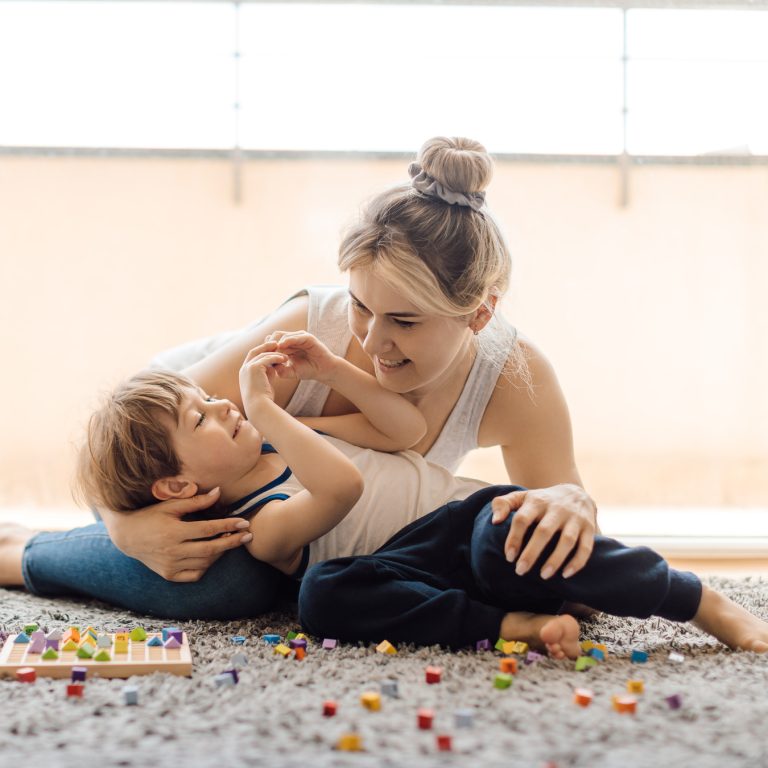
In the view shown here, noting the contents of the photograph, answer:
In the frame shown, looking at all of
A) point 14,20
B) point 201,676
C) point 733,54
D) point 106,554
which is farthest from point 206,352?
point 733,54

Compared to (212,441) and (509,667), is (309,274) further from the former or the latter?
(509,667)

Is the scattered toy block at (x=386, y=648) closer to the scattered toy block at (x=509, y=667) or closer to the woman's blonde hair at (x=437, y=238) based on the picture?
the scattered toy block at (x=509, y=667)

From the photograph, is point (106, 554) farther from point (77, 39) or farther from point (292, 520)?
point (77, 39)

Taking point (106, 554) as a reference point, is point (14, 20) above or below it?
above

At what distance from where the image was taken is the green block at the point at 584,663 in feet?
3.87

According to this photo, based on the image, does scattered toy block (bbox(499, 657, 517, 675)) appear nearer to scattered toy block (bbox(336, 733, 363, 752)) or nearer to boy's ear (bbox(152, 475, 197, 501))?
scattered toy block (bbox(336, 733, 363, 752))

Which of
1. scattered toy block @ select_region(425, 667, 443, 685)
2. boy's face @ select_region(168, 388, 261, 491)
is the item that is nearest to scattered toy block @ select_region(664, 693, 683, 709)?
scattered toy block @ select_region(425, 667, 443, 685)

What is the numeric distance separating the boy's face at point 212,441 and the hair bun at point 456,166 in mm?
500

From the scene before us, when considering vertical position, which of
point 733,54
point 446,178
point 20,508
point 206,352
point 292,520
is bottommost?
point 20,508

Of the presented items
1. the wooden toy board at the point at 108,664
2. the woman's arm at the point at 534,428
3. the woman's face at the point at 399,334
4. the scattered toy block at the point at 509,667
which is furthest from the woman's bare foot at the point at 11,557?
the scattered toy block at the point at 509,667

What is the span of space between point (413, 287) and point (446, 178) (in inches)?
7.7

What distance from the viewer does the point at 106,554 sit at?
159cm

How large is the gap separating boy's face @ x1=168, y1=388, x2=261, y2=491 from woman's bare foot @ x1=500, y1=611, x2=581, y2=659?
49 centimetres

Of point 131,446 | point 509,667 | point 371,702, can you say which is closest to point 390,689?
point 371,702
